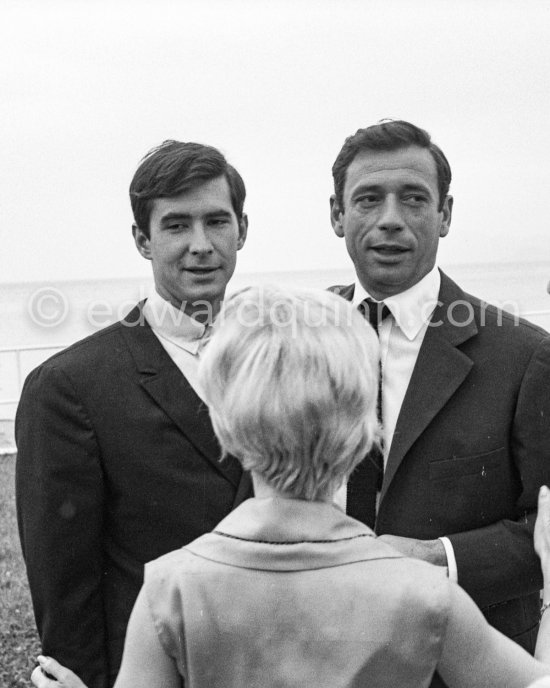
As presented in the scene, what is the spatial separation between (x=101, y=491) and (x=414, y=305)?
1077mm

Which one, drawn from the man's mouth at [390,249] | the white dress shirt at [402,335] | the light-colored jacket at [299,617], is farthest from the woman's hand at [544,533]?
the man's mouth at [390,249]

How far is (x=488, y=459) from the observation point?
95.0 inches

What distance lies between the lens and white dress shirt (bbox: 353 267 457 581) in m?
2.58

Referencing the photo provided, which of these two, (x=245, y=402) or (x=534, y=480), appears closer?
(x=245, y=402)

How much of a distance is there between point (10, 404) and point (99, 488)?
9.29 m

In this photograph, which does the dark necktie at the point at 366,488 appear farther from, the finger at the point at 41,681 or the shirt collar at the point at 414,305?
the finger at the point at 41,681

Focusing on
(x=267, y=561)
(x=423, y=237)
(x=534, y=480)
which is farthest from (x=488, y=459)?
(x=267, y=561)

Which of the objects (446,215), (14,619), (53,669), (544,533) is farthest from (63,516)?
(14,619)

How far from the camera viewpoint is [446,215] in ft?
9.59

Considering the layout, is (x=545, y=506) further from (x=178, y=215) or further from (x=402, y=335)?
(x=178, y=215)

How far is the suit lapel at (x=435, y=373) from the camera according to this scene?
2.44 m

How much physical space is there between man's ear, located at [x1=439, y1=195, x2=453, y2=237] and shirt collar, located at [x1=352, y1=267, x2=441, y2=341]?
25 centimetres

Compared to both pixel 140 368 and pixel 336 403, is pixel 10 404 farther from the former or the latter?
pixel 336 403

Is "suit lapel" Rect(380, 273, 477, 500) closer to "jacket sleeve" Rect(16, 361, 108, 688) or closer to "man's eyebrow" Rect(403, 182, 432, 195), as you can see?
"man's eyebrow" Rect(403, 182, 432, 195)
